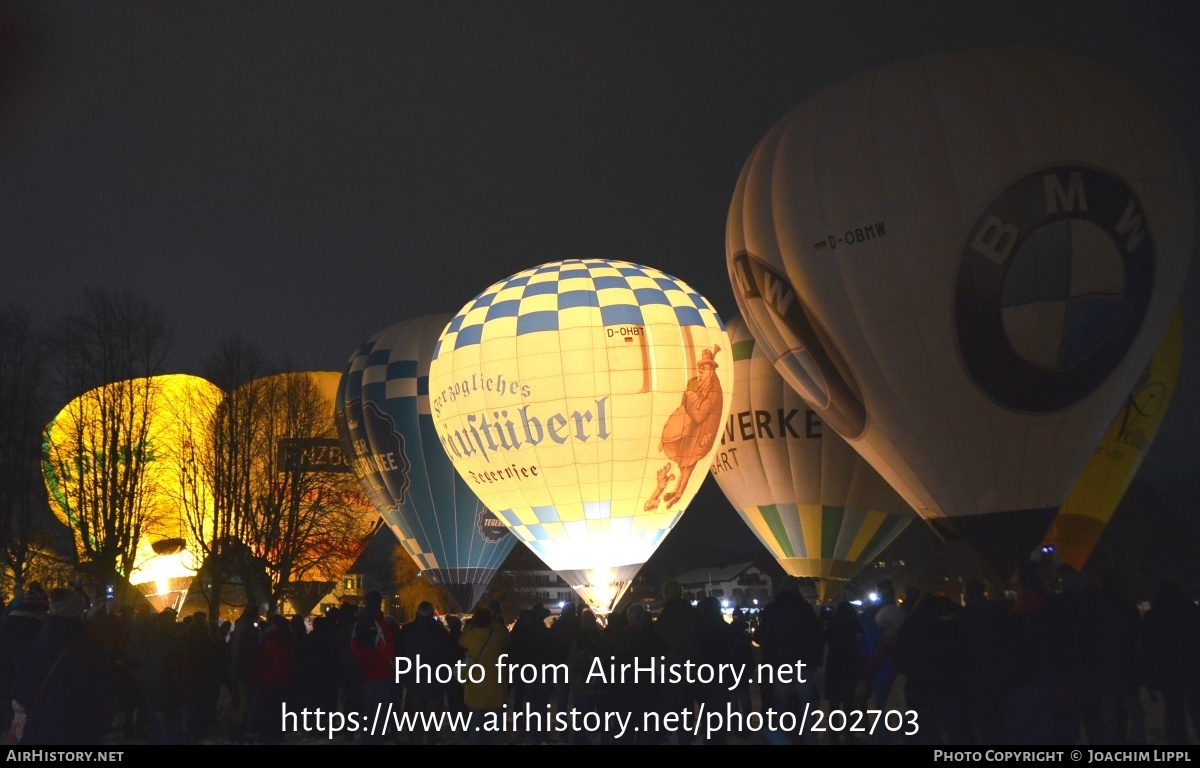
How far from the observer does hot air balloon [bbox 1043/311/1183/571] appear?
21344 millimetres

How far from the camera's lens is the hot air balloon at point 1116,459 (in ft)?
70.0

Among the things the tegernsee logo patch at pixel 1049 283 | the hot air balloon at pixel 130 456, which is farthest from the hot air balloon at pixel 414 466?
the tegernsee logo patch at pixel 1049 283

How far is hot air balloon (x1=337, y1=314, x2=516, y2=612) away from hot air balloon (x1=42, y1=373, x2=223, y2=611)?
4.07 meters

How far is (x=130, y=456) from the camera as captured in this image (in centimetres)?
2133

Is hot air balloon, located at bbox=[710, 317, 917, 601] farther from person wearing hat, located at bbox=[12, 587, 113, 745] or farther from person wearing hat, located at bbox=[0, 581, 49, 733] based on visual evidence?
person wearing hat, located at bbox=[12, 587, 113, 745]

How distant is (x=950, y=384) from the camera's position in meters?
15.5

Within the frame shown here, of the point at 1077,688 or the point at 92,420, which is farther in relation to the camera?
the point at 92,420

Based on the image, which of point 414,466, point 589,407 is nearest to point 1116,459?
point 589,407

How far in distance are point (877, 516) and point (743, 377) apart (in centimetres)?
444

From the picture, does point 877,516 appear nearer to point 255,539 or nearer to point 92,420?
point 255,539

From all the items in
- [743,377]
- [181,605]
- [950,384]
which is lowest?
[181,605]

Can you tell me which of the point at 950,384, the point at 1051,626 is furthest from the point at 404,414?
the point at 1051,626

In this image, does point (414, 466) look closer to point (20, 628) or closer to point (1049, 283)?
point (1049, 283)

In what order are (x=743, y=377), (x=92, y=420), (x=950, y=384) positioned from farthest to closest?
(x=743, y=377)
(x=92, y=420)
(x=950, y=384)
